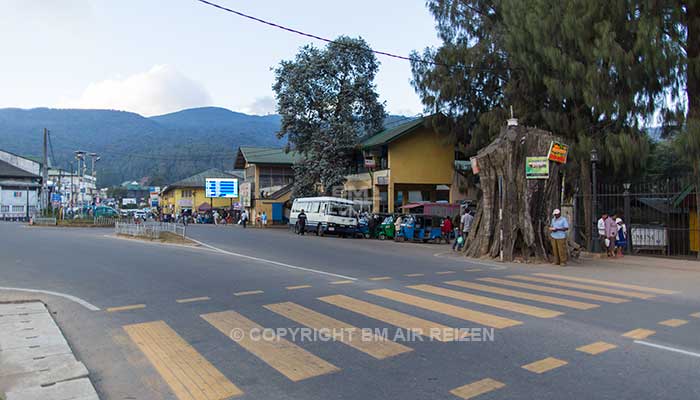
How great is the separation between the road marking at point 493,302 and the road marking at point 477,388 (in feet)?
10.3

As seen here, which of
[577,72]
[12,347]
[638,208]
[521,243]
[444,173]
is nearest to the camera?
[12,347]

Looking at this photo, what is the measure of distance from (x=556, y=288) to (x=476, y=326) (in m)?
4.47

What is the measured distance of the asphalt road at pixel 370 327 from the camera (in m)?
4.75

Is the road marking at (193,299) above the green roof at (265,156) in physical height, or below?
below

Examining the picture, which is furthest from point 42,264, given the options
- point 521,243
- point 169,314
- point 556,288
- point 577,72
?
point 577,72

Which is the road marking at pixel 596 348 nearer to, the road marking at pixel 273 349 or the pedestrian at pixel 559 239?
the road marking at pixel 273 349

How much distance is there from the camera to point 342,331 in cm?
658

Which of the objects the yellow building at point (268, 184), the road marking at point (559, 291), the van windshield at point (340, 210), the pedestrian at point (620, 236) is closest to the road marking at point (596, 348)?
the road marking at point (559, 291)

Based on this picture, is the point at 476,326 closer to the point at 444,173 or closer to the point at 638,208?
the point at 638,208

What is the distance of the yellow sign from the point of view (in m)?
16.8

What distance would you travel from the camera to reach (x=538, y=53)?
2147 cm

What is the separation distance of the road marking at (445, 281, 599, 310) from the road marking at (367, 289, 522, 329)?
1788mm

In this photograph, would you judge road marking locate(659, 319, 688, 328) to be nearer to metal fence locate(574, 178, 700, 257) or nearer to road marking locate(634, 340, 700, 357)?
road marking locate(634, 340, 700, 357)

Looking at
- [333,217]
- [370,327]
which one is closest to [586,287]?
[370,327]
